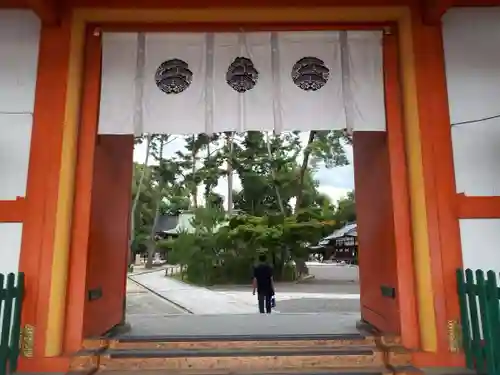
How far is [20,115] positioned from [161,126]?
4.12ft

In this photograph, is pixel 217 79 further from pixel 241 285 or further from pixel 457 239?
pixel 241 285

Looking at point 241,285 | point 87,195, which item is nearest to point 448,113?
point 87,195

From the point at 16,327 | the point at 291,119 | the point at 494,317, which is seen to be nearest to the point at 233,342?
the point at 16,327

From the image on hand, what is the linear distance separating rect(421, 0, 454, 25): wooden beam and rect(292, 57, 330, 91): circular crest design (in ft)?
3.36

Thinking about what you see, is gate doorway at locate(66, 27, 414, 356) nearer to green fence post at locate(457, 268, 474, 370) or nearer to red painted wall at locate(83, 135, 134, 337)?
red painted wall at locate(83, 135, 134, 337)

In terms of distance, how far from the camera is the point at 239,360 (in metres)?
3.31

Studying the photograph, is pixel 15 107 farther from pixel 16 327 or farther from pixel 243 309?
pixel 243 309

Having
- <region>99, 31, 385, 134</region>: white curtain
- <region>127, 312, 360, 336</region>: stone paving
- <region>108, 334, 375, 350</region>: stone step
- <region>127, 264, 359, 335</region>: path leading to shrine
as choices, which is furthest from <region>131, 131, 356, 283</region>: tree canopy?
<region>108, 334, 375, 350</region>: stone step

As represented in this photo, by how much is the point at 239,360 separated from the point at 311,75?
2680 mm

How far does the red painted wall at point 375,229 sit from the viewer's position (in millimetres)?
3842

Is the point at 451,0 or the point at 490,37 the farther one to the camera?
the point at 490,37

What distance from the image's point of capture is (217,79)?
13.4 ft

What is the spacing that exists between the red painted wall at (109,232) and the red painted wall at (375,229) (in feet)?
9.09

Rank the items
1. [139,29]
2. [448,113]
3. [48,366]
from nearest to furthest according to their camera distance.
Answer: [48,366]
[448,113]
[139,29]
